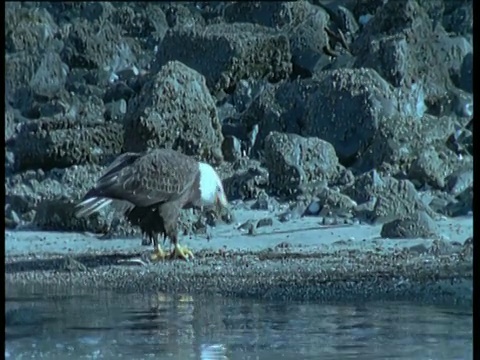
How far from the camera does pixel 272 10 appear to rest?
6625 millimetres

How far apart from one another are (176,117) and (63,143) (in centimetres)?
51

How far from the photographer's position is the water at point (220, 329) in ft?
20.6

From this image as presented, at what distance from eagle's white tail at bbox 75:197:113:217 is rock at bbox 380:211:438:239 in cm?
119

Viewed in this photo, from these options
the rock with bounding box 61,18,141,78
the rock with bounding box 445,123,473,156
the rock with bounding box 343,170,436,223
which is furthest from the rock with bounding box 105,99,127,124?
the rock with bounding box 445,123,473,156

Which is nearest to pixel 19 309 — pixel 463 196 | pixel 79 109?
pixel 79 109

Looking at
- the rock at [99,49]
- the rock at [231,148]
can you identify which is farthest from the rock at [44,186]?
the rock at [231,148]

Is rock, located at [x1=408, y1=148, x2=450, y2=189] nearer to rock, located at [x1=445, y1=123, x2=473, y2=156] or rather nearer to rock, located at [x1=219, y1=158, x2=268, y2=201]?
rock, located at [x1=445, y1=123, x2=473, y2=156]

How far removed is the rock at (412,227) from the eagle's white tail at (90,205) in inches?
46.9

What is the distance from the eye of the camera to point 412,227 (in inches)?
255

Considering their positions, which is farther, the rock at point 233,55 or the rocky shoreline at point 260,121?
the rock at point 233,55

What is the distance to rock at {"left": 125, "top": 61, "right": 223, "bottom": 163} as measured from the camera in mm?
6578

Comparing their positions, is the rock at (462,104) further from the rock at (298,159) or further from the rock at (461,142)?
the rock at (298,159)

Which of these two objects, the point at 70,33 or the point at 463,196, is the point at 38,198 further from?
the point at 463,196

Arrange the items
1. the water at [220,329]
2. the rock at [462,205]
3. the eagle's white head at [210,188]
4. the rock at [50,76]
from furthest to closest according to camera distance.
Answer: the rock at [50,76] → the eagle's white head at [210,188] → the rock at [462,205] → the water at [220,329]
